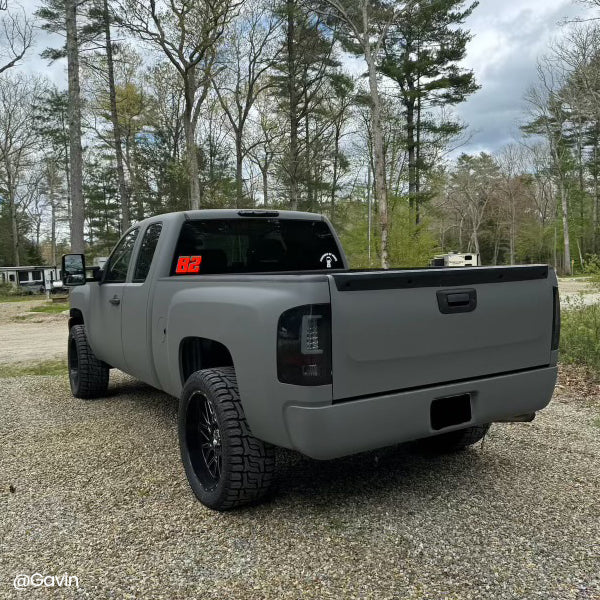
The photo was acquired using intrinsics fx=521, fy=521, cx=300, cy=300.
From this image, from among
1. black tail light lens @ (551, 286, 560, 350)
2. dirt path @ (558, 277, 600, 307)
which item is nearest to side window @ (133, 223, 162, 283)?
black tail light lens @ (551, 286, 560, 350)

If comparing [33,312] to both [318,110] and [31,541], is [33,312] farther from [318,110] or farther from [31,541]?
[31,541]

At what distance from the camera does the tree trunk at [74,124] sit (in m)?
19.1

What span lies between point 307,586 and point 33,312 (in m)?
20.3

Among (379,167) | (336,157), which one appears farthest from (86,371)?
(336,157)

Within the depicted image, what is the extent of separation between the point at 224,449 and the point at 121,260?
266 centimetres

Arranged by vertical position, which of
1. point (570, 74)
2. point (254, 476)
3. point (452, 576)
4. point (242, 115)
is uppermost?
point (242, 115)

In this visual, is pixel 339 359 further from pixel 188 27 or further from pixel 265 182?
pixel 265 182

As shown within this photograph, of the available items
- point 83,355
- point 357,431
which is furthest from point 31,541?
point 83,355

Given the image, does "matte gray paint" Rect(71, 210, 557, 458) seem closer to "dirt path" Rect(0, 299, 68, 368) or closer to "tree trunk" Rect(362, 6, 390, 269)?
"dirt path" Rect(0, 299, 68, 368)

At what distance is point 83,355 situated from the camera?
220 inches

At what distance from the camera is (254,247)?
4.39 meters

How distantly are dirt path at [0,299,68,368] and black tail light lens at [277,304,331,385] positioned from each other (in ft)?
25.9

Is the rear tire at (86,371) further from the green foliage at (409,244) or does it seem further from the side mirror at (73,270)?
the green foliage at (409,244)

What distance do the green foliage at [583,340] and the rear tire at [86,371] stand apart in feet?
19.3
